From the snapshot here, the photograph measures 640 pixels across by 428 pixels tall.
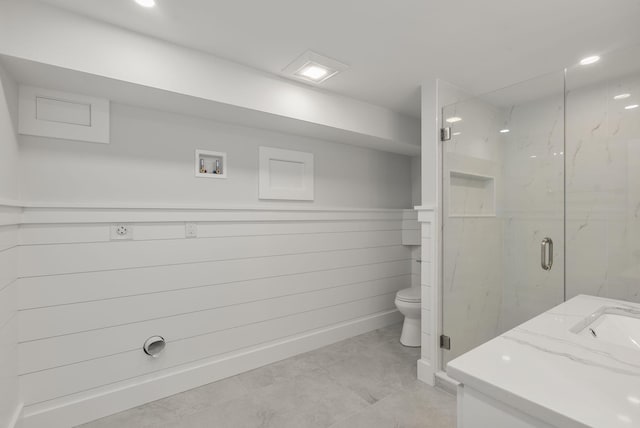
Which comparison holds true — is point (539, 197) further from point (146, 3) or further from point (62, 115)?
point (62, 115)

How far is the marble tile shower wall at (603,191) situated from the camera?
183cm

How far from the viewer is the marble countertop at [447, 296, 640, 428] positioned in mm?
659

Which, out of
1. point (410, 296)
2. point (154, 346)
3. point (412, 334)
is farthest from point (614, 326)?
point (154, 346)

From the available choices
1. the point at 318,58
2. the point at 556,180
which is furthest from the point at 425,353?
the point at 318,58

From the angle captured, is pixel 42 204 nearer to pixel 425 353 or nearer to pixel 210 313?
pixel 210 313

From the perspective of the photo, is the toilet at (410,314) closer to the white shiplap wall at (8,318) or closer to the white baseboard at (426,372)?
the white baseboard at (426,372)

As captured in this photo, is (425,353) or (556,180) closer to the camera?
(556,180)

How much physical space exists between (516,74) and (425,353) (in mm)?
2199

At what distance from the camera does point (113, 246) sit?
1.92m

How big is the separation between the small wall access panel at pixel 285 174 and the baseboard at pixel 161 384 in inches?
50.3

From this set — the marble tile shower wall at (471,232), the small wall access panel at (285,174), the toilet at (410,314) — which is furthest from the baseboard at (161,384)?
the small wall access panel at (285,174)

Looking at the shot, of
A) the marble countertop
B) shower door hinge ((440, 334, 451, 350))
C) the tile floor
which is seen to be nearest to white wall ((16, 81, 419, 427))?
the tile floor

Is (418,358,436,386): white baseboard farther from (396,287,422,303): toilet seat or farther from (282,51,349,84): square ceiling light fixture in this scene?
(282,51,349,84): square ceiling light fixture

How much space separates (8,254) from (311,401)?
6.24 ft
